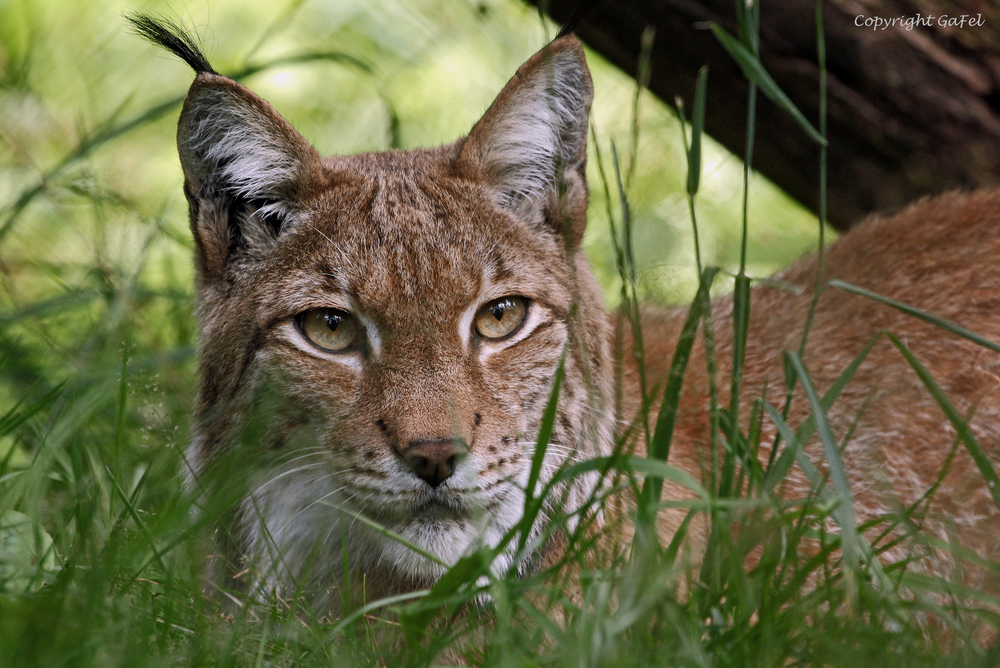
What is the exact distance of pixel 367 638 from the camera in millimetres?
2338

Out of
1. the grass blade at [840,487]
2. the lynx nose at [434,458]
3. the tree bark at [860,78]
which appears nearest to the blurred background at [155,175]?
the tree bark at [860,78]

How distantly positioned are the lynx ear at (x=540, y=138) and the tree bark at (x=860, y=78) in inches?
50.0

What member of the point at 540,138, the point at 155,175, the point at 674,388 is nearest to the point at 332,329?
the point at 540,138

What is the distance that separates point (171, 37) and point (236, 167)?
0.45 meters

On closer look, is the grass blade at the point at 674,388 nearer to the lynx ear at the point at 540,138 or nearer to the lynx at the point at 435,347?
the lynx at the point at 435,347

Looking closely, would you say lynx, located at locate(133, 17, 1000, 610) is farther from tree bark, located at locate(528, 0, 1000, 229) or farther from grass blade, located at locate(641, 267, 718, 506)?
tree bark, located at locate(528, 0, 1000, 229)

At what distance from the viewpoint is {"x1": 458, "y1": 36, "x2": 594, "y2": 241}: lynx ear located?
124 inches

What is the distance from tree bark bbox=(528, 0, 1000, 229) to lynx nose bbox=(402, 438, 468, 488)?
2.53m

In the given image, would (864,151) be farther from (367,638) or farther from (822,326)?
(367,638)

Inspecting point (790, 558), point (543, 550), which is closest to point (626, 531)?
point (543, 550)

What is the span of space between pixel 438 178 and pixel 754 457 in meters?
1.47

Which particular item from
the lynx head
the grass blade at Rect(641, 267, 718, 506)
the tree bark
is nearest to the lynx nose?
the lynx head

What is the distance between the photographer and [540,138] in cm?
331

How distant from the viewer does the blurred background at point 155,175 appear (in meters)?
3.27
